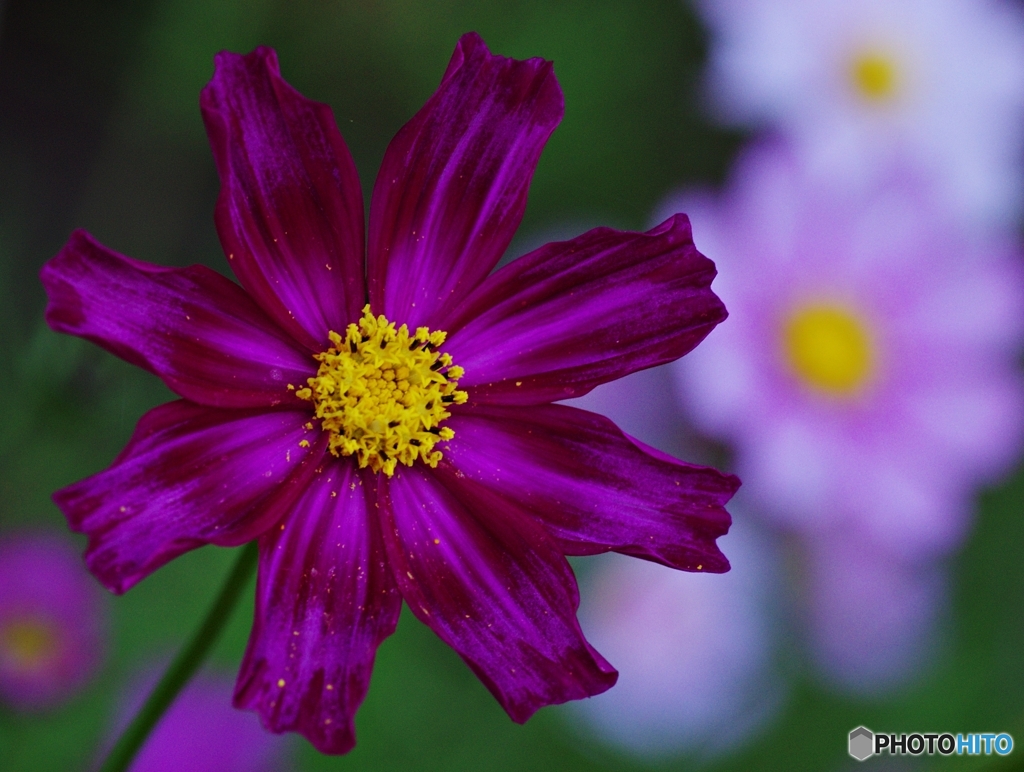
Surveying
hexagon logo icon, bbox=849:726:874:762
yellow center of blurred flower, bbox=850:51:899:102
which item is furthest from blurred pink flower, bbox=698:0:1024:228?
hexagon logo icon, bbox=849:726:874:762

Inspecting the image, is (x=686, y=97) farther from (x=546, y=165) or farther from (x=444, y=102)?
(x=444, y=102)

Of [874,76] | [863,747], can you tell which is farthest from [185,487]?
[874,76]

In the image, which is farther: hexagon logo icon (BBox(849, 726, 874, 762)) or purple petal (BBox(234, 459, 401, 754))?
hexagon logo icon (BBox(849, 726, 874, 762))

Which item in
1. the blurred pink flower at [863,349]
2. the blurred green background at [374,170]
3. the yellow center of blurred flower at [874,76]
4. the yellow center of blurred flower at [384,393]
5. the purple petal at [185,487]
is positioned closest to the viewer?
the purple petal at [185,487]

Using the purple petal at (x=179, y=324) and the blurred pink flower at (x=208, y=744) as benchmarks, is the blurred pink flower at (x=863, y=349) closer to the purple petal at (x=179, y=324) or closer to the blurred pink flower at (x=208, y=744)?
the blurred pink flower at (x=208, y=744)

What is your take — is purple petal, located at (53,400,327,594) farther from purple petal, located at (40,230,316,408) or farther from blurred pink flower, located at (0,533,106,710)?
blurred pink flower, located at (0,533,106,710)

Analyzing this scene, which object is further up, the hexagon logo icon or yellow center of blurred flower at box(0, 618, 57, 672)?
the hexagon logo icon

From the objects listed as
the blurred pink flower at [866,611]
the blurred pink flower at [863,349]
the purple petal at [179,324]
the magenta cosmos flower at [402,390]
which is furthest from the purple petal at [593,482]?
the blurred pink flower at [866,611]
